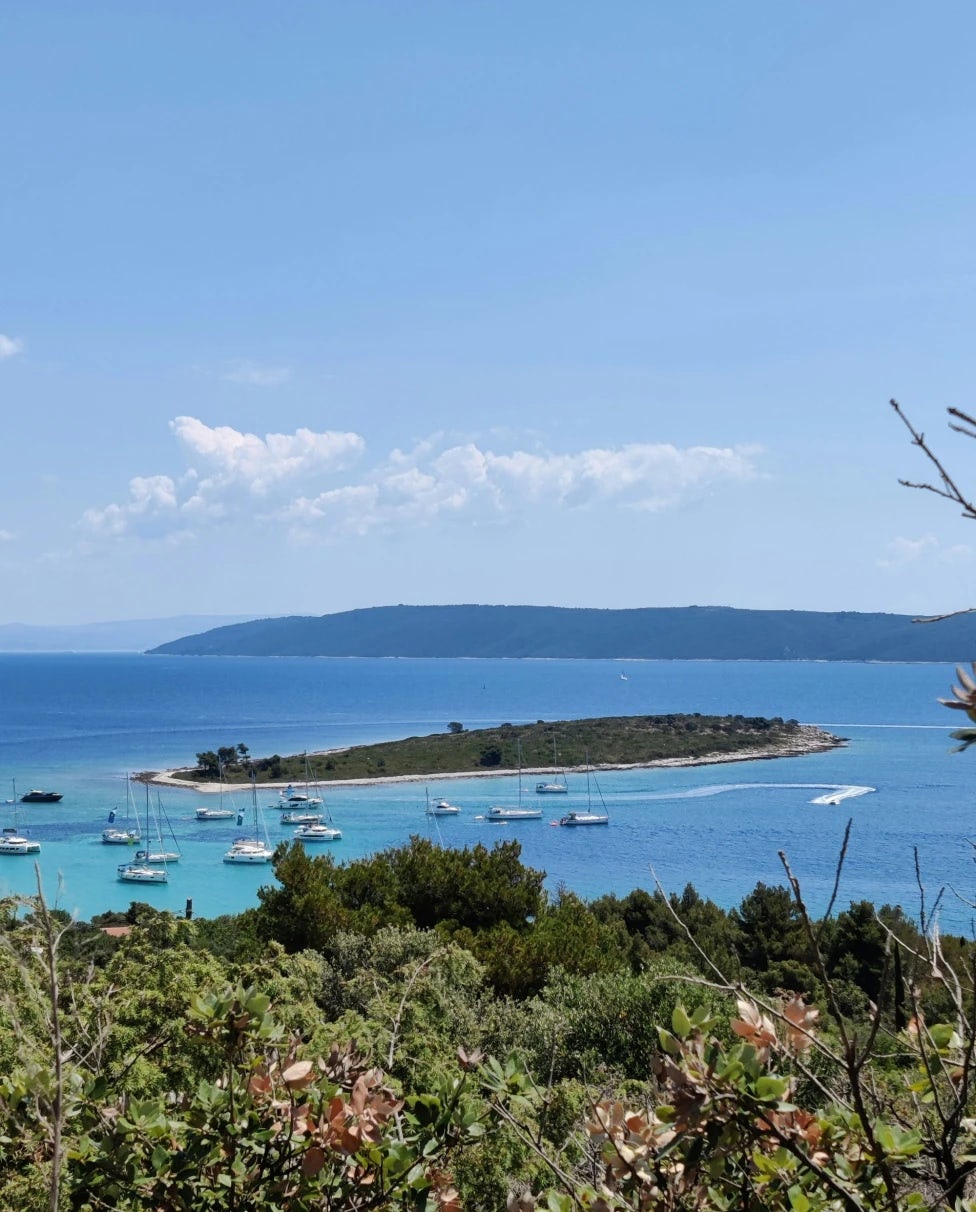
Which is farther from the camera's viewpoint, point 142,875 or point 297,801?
point 297,801

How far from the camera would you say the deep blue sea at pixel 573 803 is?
1567 inches

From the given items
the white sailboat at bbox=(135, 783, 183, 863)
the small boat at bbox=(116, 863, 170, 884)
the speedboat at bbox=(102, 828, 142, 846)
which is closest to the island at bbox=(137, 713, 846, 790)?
the white sailboat at bbox=(135, 783, 183, 863)

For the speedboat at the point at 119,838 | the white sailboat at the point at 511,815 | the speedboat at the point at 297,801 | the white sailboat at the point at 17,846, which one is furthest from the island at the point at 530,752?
the white sailboat at the point at 17,846

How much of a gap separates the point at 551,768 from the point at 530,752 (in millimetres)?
5828

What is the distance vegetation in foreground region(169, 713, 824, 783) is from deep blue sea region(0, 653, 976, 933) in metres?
4.33

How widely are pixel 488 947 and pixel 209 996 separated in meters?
14.8

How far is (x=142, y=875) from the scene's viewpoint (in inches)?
1619

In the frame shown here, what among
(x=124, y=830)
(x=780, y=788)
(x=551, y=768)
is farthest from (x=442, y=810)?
(x=780, y=788)

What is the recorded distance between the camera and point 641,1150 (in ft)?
6.82

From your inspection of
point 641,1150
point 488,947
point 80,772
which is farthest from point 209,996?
point 80,772

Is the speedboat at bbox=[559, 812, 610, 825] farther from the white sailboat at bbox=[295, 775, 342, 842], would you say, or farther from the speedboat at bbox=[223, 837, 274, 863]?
the speedboat at bbox=[223, 837, 274, 863]

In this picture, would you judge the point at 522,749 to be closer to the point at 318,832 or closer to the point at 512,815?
the point at 512,815

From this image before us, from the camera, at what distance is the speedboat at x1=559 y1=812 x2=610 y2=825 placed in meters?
52.8

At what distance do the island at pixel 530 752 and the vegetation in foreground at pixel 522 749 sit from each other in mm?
70
